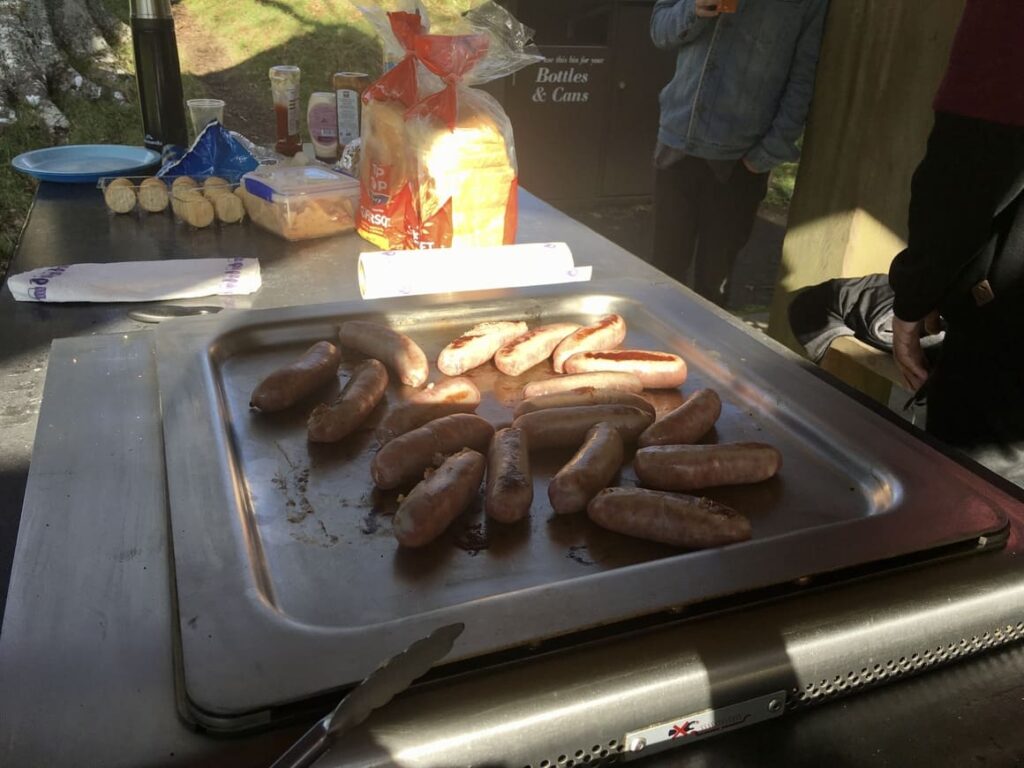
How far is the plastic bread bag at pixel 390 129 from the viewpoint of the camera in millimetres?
2416

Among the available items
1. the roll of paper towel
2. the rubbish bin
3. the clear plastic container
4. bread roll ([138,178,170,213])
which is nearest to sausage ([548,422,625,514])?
the roll of paper towel

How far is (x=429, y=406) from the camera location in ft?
5.13

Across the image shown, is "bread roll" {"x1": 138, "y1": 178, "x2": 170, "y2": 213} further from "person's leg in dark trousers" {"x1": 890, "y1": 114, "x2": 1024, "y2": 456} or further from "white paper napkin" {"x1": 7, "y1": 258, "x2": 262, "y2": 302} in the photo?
"person's leg in dark trousers" {"x1": 890, "y1": 114, "x2": 1024, "y2": 456}

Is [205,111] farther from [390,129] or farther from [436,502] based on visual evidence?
[436,502]

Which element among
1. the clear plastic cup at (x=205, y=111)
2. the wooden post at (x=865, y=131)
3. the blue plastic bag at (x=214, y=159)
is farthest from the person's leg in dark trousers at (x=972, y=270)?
the clear plastic cup at (x=205, y=111)

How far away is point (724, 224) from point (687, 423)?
371 cm

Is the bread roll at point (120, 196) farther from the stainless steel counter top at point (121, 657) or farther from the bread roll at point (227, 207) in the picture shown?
the stainless steel counter top at point (121, 657)

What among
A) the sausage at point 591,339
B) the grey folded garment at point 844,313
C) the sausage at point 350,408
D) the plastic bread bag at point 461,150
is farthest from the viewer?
the grey folded garment at point 844,313

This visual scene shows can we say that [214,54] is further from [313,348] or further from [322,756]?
[322,756]

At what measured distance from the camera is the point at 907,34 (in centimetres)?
429

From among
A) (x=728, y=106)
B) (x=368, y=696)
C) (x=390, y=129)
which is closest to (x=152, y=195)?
(x=390, y=129)

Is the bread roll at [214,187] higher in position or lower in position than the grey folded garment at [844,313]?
higher

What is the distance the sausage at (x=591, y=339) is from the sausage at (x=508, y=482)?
0.47 metres

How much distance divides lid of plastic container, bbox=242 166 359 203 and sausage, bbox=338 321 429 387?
3.65 feet
